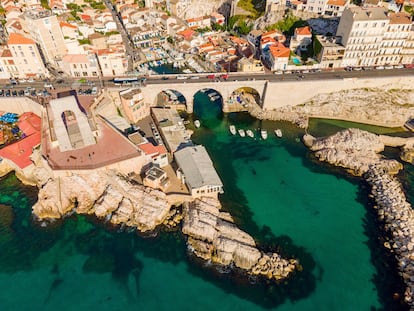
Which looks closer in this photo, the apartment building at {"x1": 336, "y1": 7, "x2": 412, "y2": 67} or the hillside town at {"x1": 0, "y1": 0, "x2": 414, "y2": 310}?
the hillside town at {"x1": 0, "y1": 0, "x2": 414, "y2": 310}

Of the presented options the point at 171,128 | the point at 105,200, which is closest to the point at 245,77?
the point at 171,128

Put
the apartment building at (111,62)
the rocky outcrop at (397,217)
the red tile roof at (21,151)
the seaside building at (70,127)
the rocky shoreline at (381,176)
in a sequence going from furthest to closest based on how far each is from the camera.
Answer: the apartment building at (111,62)
the red tile roof at (21,151)
the seaside building at (70,127)
the rocky shoreline at (381,176)
the rocky outcrop at (397,217)

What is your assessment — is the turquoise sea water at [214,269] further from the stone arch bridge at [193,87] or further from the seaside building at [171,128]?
the stone arch bridge at [193,87]

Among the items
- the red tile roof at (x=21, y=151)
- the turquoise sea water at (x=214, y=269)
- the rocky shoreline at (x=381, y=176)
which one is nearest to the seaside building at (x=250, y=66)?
the rocky shoreline at (x=381, y=176)

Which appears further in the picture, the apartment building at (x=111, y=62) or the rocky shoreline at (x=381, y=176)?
the apartment building at (x=111, y=62)

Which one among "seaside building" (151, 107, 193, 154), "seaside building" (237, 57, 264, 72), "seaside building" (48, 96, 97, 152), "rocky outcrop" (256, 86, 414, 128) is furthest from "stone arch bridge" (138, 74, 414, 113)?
"seaside building" (48, 96, 97, 152)

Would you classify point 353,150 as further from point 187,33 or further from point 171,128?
point 187,33

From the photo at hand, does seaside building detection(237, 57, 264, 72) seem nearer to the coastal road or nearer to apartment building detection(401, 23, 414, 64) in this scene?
the coastal road
